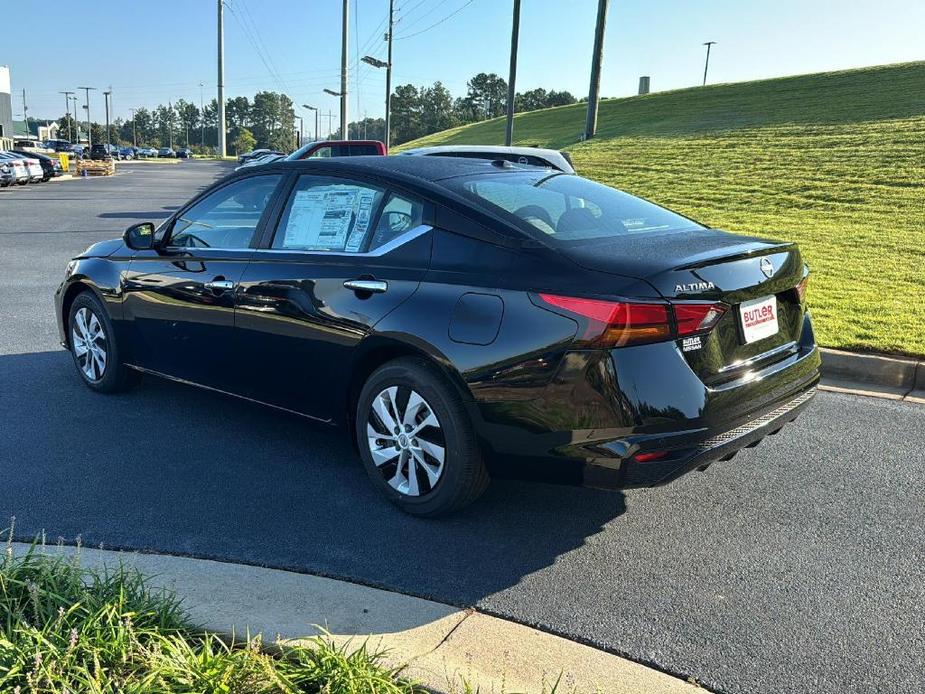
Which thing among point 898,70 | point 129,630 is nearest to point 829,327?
point 129,630

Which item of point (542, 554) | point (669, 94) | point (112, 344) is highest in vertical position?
point (669, 94)

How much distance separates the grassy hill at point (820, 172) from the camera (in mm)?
8281

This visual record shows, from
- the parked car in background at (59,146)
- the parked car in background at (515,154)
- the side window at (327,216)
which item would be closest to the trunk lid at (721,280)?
the side window at (327,216)

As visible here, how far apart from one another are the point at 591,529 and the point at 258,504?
157cm

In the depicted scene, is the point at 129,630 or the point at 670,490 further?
the point at 670,490

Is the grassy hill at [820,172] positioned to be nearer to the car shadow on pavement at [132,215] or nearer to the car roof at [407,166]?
the car roof at [407,166]

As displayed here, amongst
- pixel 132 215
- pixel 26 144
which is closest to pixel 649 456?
pixel 132 215

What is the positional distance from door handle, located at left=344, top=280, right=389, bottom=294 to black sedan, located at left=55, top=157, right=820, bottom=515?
0.04 ft

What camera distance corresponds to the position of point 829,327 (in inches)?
274

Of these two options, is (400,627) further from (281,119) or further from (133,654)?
(281,119)

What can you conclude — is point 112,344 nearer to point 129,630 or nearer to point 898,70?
point 129,630

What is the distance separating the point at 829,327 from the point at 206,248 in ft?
16.7

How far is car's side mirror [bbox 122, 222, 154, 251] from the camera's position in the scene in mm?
5093

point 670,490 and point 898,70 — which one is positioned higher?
point 898,70
